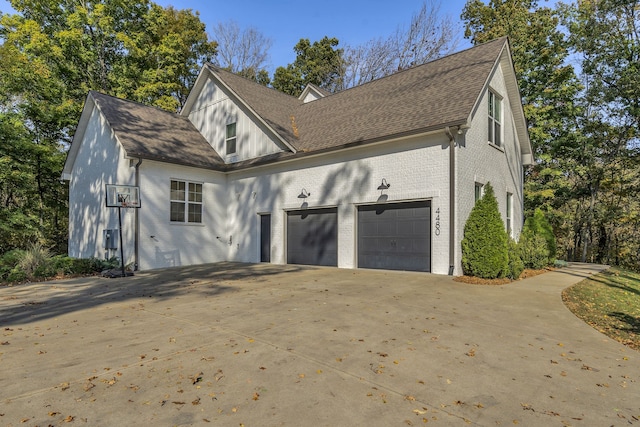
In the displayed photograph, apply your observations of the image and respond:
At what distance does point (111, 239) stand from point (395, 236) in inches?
414

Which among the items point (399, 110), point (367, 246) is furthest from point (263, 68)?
point (367, 246)

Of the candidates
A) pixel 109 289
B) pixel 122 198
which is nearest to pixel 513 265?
pixel 109 289

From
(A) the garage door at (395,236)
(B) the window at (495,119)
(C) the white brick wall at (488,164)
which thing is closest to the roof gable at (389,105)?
(C) the white brick wall at (488,164)

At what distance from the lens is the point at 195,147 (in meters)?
16.2

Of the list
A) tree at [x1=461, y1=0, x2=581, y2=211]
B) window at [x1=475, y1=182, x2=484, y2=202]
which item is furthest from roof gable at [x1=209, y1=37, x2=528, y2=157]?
tree at [x1=461, y1=0, x2=581, y2=211]

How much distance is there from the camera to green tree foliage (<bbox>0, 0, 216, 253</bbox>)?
17.8 metres

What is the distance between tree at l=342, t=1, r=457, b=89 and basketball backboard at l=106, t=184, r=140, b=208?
2243 centimetres

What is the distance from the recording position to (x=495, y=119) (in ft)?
43.4

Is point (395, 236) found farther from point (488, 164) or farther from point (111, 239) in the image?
point (111, 239)

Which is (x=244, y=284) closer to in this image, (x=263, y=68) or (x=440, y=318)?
(x=440, y=318)

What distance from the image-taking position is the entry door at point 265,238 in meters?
15.0

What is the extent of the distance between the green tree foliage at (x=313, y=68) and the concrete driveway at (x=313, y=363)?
27835mm

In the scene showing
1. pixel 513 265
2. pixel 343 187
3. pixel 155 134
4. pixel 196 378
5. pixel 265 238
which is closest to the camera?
pixel 196 378

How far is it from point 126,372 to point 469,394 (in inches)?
132
